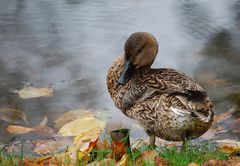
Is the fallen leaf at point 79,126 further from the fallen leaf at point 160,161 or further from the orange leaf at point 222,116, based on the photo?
the fallen leaf at point 160,161

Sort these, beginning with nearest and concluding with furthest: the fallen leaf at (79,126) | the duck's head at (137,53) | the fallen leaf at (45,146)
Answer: the duck's head at (137,53) < the fallen leaf at (45,146) < the fallen leaf at (79,126)

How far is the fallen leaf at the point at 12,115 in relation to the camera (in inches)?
252

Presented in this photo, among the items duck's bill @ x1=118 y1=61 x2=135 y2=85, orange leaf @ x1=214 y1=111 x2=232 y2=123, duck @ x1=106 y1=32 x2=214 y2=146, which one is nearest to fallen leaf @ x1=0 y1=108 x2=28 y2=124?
duck @ x1=106 y1=32 x2=214 y2=146

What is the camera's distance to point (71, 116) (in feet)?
21.3

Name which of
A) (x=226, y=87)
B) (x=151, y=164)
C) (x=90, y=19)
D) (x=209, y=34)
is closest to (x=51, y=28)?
(x=90, y=19)

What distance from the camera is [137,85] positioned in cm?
539

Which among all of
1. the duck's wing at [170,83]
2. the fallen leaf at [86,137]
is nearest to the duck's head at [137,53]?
the duck's wing at [170,83]

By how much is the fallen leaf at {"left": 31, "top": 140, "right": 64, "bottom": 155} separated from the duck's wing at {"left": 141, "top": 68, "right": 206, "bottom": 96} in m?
1.07

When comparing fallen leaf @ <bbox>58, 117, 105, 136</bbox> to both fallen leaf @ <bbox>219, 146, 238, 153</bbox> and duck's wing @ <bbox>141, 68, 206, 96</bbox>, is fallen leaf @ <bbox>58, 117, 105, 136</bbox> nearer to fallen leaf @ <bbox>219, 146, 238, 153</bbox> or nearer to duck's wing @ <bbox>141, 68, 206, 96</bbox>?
duck's wing @ <bbox>141, 68, 206, 96</bbox>

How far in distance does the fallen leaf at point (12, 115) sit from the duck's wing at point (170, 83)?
1611 millimetres

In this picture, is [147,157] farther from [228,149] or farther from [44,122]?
[44,122]

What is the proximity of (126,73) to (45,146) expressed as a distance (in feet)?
3.50

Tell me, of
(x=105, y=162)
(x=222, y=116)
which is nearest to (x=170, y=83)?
(x=105, y=162)

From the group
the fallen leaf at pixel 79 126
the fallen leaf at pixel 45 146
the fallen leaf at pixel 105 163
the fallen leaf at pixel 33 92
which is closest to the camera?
the fallen leaf at pixel 105 163
